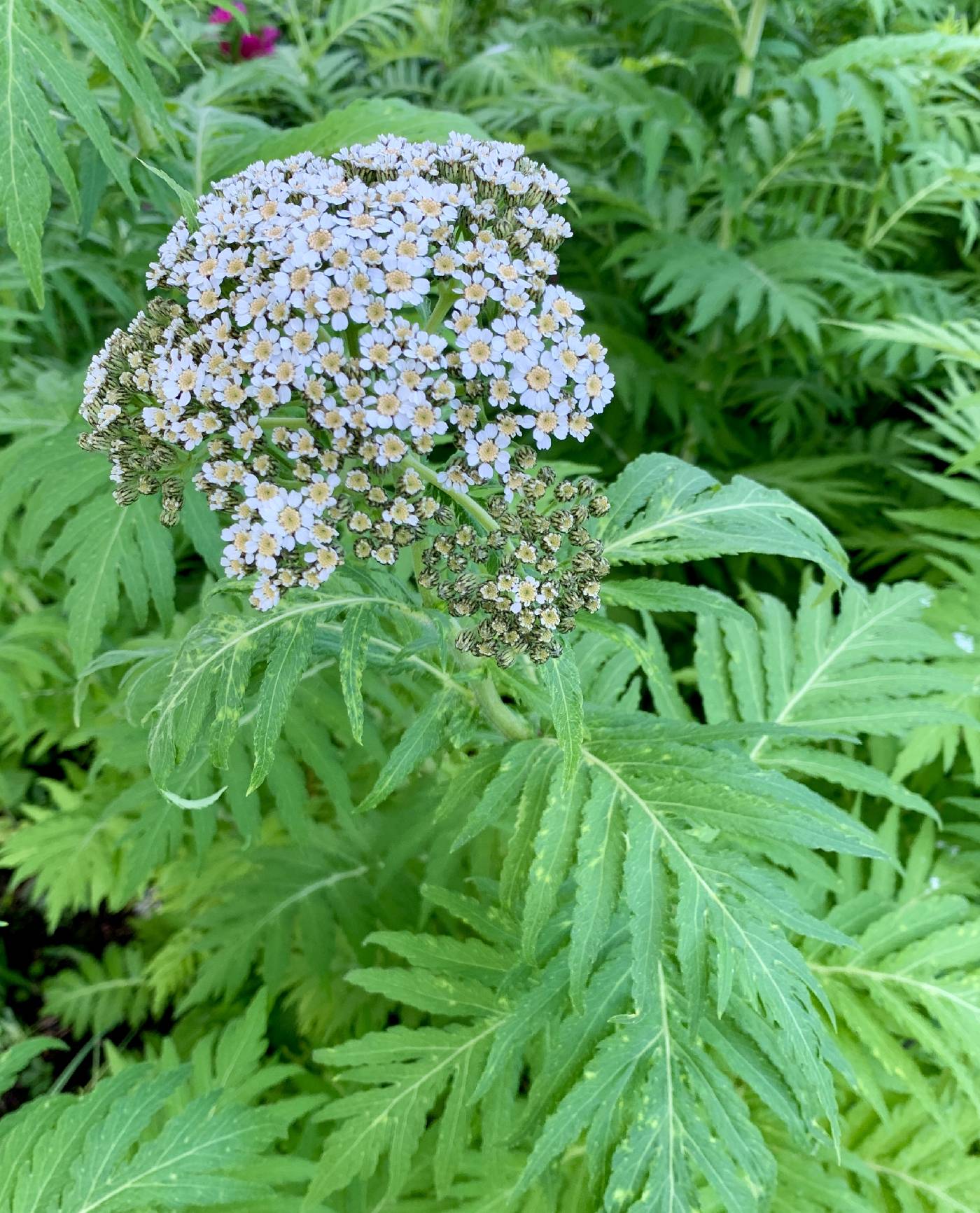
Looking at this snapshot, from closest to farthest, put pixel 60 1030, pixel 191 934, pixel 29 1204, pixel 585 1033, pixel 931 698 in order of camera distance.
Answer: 1. pixel 585 1033
2. pixel 29 1204
3. pixel 931 698
4. pixel 191 934
5. pixel 60 1030

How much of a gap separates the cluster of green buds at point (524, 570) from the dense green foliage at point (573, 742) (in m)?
0.07

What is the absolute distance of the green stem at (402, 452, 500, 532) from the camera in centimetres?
100

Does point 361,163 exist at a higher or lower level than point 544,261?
higher

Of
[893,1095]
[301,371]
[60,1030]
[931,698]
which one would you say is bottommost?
[60,1030]

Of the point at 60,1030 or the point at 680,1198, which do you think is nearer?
the point at 680,1198

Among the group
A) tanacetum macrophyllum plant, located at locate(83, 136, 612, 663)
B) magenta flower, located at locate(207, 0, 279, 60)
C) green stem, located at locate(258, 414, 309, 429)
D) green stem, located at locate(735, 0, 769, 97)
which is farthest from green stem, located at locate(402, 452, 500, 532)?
magenta flower, located at locate(207, 0, 279, 60)

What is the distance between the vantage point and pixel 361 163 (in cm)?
104

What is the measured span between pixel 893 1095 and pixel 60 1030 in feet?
8.74

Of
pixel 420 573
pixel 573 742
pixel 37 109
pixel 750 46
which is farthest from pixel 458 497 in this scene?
pixel 750 46

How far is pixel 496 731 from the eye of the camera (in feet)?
4.32

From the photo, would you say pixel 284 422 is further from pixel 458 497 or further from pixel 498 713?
pixel 498 713

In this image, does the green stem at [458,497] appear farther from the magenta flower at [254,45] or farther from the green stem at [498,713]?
the magenta flower at [254,45]

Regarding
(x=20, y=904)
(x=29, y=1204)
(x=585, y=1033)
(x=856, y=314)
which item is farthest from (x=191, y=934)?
(x=856, y=314)

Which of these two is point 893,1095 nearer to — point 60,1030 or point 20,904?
point 60,1030
